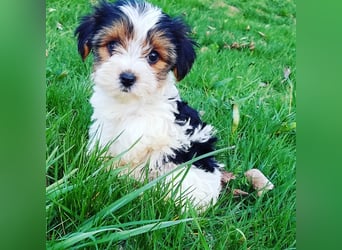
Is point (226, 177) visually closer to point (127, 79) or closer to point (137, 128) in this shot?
point (137, 128)

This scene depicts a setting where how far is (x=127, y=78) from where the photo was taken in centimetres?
140

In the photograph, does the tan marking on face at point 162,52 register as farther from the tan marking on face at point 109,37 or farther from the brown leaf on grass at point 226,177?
the brown leaf on grass at point 226,177

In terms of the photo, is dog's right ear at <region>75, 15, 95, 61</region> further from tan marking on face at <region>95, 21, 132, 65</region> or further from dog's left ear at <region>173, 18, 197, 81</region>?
dog's left ear at <region>173, 18, 197, 81</region>

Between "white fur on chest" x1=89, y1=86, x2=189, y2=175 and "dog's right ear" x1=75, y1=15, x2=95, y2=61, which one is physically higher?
"dog's right ear" x1=75, y1=15, x2=95, y2=61

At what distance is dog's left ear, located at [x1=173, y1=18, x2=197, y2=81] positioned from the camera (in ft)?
4.75

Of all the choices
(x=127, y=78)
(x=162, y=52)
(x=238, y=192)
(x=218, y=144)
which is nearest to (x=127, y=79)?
(x=127, y=78)

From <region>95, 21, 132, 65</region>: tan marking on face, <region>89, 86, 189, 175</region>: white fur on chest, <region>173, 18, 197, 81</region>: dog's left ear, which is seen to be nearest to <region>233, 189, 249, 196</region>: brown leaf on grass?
<region>89, 86, 189, 175</region>: white fur on chest

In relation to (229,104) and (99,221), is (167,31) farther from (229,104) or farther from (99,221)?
(99,221)

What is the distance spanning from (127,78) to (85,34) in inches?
6.4

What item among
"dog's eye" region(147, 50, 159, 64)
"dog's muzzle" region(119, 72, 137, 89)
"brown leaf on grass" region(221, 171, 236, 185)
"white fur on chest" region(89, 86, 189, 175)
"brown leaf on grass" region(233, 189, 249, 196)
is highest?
"dog's eye" region(147, 50, 159, 64)

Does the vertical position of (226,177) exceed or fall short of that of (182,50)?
it falls short

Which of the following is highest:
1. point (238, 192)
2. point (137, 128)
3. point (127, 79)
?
point (127, 79)

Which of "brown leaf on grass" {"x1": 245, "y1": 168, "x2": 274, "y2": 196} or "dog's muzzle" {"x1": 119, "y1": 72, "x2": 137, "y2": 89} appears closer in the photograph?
"dog's muzzle" {"x1": 119, "y1": 72, "x2": 137, "y2": 89}

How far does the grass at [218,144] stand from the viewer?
1.41 metres
